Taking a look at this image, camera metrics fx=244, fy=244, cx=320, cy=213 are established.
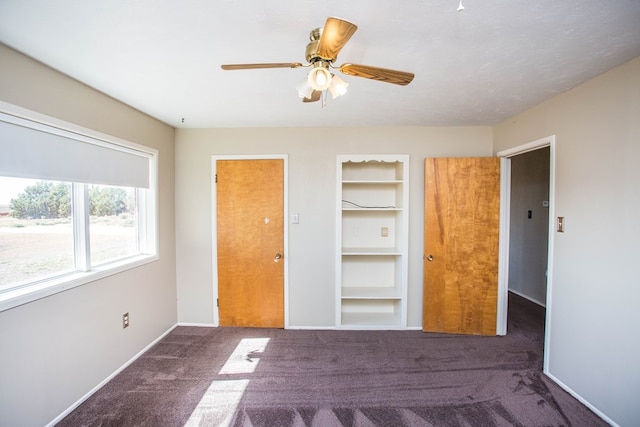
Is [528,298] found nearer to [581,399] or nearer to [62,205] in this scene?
[581,399]

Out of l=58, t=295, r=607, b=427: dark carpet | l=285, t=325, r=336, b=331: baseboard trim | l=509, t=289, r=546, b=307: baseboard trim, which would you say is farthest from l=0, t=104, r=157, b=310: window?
l=509, t=289, r=546, b=307: baseboard trim

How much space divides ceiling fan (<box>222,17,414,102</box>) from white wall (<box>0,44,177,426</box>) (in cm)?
139

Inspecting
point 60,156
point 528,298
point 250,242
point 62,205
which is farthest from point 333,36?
point 528,298

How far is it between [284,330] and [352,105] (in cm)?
252

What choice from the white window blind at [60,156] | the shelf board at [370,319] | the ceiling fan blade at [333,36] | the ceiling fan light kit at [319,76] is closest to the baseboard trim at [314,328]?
the shelf board at [370,319]

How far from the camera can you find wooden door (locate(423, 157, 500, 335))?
105 inches

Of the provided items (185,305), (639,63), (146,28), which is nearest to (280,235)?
(185,305)

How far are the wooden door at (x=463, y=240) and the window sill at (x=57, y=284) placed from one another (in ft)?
10.0

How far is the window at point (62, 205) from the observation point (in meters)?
1.49

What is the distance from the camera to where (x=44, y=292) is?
1.58 meters

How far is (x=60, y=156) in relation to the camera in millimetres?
1700

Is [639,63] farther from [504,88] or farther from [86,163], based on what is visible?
[86,163]

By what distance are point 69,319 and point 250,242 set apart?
155 centimetres

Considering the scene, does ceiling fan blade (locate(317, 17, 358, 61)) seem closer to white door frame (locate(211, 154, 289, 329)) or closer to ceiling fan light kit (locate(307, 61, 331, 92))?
ceiling fan light kit (locate(307, 61, 331, 92))
